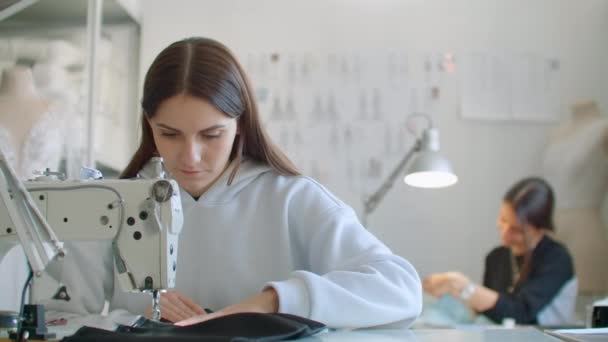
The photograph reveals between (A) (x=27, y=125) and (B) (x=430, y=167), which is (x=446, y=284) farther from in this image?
(A) (x=27, y=125)

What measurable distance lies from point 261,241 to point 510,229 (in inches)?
86.3

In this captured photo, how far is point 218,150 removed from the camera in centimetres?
149

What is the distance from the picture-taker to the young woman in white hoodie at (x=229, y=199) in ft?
4.65

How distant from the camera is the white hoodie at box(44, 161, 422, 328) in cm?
140

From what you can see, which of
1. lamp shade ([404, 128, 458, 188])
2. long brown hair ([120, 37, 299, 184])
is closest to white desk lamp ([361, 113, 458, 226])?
lamp shade ([404, 128, 458, 188])

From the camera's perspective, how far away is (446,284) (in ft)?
10.9

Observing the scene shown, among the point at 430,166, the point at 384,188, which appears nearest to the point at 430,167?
the point at 430,166

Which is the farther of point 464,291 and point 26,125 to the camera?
point 464,291

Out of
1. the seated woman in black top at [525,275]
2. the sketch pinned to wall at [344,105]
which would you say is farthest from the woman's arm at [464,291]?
the sketch pinned to wall at [344,105]

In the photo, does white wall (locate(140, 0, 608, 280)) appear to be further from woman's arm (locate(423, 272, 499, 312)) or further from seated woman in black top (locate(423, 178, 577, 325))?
woman's arm (locate(423, 272, 499, 312))

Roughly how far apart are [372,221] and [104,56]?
147 cm

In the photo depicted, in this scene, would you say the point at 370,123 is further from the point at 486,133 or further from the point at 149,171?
the point at 149,171

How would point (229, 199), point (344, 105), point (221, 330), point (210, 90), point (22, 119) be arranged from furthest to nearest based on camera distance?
point (344, 105)
point (22, 119)
point (229, 199)
point (210, 90)
point (221, 330)

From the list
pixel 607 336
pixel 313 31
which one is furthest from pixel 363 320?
pixel 313 31
